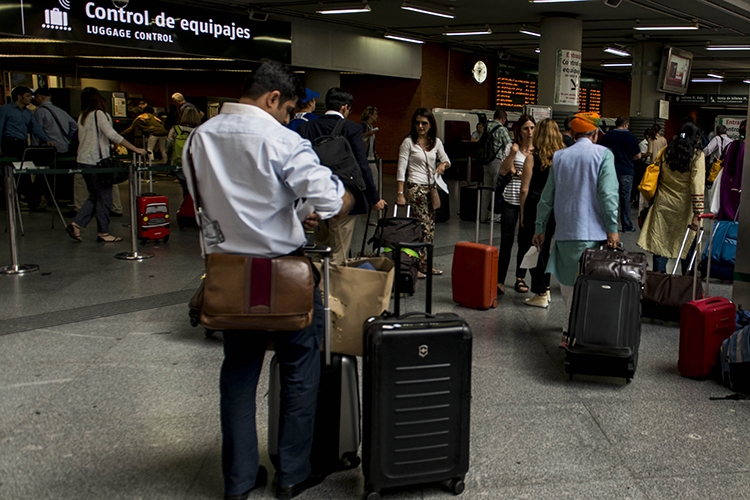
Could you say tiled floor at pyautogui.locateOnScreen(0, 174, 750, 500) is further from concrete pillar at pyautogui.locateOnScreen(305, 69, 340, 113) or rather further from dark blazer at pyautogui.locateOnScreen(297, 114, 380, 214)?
concrete pillar at pyautogui.locateOnScreen(305, 69, 340, 113)

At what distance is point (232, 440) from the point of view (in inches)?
107

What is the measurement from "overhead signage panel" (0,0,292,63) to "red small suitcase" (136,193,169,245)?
13.0 ft

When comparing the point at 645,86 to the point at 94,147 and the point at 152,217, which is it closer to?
the point at 152,217

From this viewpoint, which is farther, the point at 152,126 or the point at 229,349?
the point at 152,126

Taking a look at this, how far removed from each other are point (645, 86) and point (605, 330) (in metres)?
16.1

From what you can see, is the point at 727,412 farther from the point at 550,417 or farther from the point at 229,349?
the point at 229,349

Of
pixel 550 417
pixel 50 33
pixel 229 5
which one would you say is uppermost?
pixel 229 5

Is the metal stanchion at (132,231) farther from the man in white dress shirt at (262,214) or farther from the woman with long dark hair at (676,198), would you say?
the man in white dress shirt at (262,214)

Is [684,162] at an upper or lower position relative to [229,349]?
upper

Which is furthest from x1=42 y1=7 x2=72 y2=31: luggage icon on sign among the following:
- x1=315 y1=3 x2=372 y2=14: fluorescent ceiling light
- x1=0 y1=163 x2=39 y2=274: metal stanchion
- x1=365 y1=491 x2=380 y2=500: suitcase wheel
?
x1=365 y1=491 x2=380 y2=500: suitcase wheel

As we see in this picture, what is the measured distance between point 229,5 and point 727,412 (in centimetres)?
1170

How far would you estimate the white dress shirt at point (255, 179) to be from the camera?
2469mm

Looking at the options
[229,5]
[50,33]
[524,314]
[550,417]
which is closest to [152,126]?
[229,5]

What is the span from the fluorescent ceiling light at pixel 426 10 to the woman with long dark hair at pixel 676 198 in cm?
781
